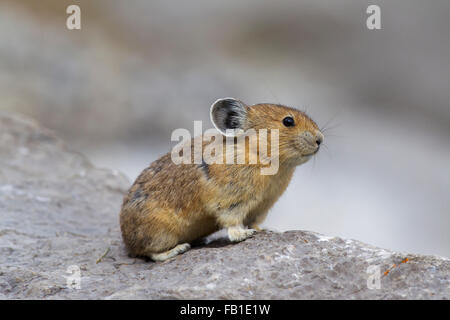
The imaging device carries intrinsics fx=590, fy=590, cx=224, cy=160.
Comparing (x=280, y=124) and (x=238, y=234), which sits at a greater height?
(x=280, y=124)

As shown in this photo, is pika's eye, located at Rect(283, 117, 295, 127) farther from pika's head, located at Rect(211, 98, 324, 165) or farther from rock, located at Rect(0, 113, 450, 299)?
rock, located at Rect(0, 113, 450, 299)

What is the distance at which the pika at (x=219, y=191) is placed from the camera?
18.6 ft

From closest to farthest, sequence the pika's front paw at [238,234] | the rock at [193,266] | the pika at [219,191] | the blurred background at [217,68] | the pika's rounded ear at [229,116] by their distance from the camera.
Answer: the rock at [193,266] → the pika's front paw at [238,234] → the pika at [219,191] → the pika's rounded ear at [229,116] → the blurred background at [217,68]

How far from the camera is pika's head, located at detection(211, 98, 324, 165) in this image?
5.72m

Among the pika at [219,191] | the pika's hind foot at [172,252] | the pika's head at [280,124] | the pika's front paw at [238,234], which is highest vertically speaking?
the pika's head at [280,124]

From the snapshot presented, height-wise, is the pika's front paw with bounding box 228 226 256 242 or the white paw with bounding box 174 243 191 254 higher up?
the pika's front paw with bounding box 228 226 256 242

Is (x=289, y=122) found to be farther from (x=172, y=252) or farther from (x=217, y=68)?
(x=217, y=68)

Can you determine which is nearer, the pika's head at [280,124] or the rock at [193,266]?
the rock at [193,266]

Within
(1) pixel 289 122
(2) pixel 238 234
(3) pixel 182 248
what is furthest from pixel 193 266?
(1) pixel 289 122

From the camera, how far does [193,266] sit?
5.06 m

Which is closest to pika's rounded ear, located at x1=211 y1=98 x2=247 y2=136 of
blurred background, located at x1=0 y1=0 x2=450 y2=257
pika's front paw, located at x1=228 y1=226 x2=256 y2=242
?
pika's front paw, located at x1=228 y1=226 x2=256 y2=242

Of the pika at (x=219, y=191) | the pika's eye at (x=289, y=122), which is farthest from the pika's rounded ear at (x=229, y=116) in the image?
the pika's eye at (x=289, y=122)

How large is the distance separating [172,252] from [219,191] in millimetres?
797

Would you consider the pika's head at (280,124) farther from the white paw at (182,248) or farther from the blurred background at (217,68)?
the blurred background at (217,68)
